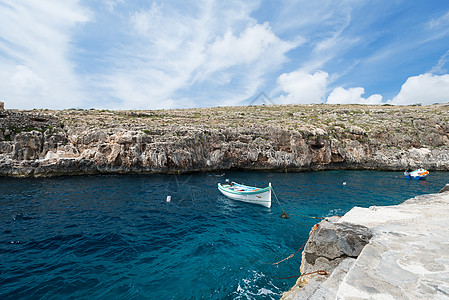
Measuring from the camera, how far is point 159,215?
15.8 metres

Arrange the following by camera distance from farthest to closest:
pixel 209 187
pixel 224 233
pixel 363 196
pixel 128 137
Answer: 1. pixel 128 137
2. pixel 209 187
3. pixel 363 196
4. pixel 224 233

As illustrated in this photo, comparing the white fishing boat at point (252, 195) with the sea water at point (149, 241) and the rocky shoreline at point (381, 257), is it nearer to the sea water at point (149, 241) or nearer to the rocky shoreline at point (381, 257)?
the sea water at point (149, 241)

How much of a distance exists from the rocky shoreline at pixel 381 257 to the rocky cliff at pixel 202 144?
3099 centimetres

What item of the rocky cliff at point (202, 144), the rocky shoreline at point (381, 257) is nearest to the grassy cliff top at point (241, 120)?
the rocky cliff at point (202, 144)

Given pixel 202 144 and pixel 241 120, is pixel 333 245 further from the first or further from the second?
pixel 241 120

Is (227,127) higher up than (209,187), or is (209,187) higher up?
(227,127)

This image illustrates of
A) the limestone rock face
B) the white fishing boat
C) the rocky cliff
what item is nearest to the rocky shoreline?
the limestone rock face

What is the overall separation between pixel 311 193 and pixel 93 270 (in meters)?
22.2

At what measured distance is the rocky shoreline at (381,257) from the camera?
312 cm

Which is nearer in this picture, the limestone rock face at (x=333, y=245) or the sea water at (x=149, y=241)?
the limestone rock face at (x=333, y=245)

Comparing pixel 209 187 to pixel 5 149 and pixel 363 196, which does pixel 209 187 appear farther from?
pixel 5 149

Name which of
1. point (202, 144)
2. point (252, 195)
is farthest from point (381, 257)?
point (202, 144)

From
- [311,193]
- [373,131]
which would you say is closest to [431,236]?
[311,193]

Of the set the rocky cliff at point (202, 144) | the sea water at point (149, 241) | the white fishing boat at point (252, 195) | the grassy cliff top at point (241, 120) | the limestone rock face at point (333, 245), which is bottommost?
the sea water at point (149, 241)
